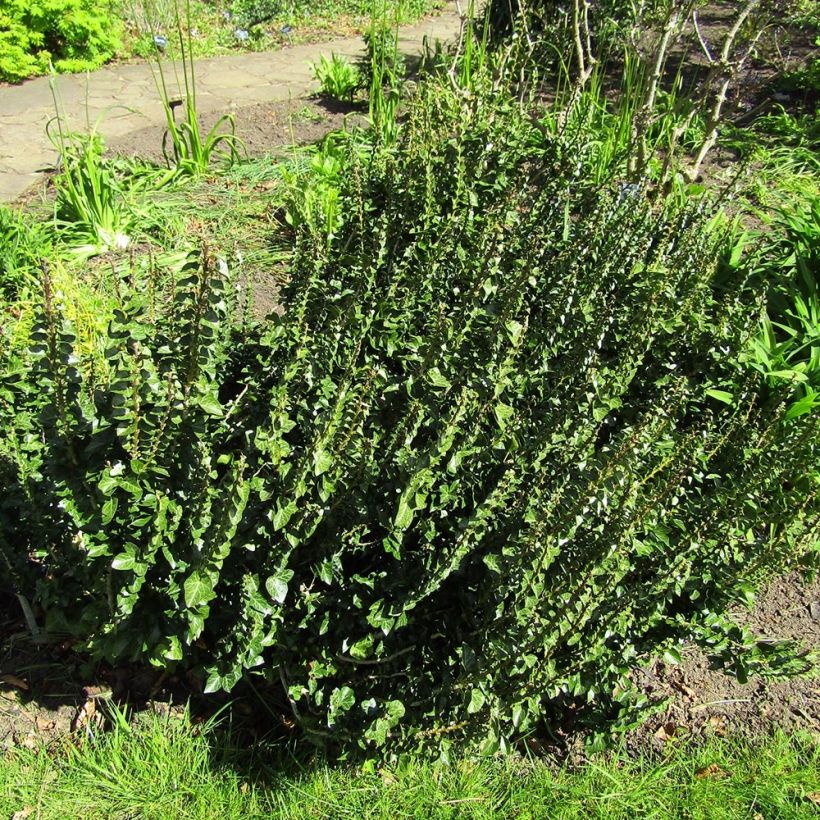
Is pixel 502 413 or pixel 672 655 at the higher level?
pixel 502 413

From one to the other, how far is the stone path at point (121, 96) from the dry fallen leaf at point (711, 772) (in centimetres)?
500

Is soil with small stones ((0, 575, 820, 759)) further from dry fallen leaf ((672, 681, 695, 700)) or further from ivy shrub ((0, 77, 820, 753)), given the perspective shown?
ivy shrub ((0, 77, 820, 753))

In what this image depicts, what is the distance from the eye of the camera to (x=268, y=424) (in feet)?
6.83

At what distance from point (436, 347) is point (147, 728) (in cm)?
153

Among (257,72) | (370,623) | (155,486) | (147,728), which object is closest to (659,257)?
(370,623)

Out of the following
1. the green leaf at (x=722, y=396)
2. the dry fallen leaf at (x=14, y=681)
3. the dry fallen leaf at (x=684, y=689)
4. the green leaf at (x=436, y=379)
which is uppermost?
the green leaf at (x=436, y=379)

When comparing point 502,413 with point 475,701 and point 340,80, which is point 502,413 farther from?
point 340,80

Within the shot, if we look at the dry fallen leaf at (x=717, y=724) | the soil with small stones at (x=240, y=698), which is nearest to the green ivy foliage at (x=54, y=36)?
the soil with small stones at (x=240, y=698)

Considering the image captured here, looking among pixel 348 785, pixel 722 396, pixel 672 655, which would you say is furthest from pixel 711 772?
pixel 722 396

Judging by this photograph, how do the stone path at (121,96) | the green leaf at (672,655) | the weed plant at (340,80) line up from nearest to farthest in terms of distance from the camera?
the green leaf at (672,655) → the stone path at (121,96) → the weed plant at (340,80)

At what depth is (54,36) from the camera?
24.7 ft

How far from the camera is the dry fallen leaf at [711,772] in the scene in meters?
2.41

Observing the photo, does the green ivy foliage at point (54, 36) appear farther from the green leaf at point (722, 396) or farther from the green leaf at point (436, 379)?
the green leaf at point (722, 396)

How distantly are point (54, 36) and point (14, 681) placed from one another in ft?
23.8
